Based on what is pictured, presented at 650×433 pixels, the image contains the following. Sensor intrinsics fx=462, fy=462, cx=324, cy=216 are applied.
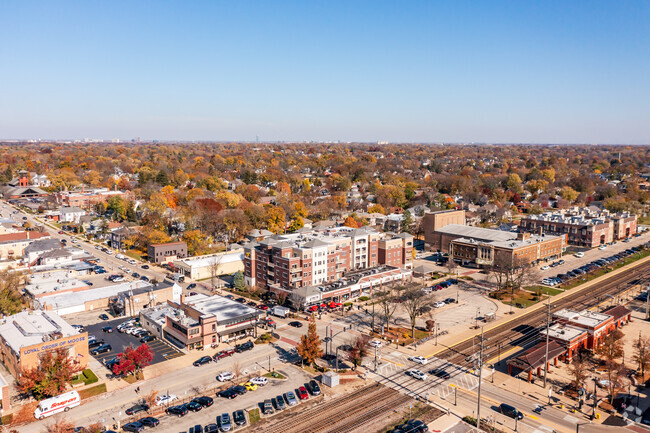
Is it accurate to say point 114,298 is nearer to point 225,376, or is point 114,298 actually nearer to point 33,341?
point 33,341

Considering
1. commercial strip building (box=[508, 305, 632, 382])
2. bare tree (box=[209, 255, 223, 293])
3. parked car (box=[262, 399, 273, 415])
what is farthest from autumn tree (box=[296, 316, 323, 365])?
bare tree (box=[209, 255, 223, 293])

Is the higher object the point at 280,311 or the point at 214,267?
the point at 214,267

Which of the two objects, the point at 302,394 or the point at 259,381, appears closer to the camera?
the point at 302,394

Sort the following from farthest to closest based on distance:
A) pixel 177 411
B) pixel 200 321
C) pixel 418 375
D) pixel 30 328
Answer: pixel 200 321 → pixel 30 328 → pixel 418 375 → pixel 177 411

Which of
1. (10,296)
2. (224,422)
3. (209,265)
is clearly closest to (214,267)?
(209,265)

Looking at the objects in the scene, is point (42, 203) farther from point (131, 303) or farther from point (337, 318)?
point (337, 318)

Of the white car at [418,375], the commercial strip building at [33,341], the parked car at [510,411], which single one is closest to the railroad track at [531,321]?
the white car at [418,375]

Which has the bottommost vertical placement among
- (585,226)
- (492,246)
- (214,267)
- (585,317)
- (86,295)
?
(86,295)
